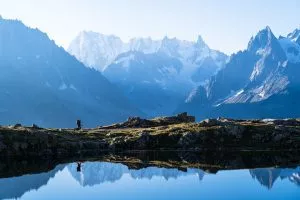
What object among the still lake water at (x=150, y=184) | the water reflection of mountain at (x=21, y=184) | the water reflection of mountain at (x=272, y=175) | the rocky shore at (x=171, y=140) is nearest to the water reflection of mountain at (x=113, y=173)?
the still lake water at (x=150, y=184)

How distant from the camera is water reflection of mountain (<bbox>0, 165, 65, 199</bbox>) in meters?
85.4

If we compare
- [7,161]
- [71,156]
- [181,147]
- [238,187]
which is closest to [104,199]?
[238,187]

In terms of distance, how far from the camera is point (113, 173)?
347 ft

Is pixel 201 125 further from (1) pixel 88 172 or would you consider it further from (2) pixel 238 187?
(2) pixel 238 187

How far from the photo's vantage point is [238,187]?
284 feet

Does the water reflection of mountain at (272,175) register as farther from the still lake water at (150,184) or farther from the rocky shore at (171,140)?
the rocky shore at (171,140)

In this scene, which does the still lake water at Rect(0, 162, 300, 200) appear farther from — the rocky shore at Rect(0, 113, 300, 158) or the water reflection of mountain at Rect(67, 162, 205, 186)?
the rocky shore at Rect(0, 113, 300, 158)

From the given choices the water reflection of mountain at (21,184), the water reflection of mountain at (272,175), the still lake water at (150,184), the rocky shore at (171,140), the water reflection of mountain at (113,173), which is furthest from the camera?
the rocky shore at (171,140)

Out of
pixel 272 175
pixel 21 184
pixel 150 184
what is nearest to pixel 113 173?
pixel 150 184

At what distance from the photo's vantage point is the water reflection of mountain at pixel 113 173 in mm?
99438

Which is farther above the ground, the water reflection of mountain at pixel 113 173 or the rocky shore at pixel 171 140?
the rocky shore at pixel 171 140

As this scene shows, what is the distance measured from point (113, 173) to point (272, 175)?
30.1 meters

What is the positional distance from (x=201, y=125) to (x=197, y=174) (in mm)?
59052

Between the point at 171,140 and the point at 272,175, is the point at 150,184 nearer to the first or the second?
the point at 272,175
